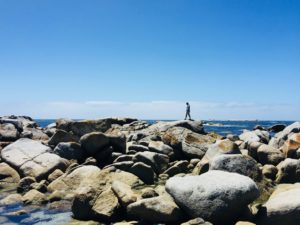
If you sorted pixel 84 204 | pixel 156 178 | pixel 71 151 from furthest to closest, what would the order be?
pixel 71 151, pixel 156 178, pixel 84 204

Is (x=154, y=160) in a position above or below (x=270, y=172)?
above

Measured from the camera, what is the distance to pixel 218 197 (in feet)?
33.6

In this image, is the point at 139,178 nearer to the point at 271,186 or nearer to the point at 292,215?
the point at 271,186

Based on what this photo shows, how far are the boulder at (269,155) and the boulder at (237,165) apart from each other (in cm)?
506

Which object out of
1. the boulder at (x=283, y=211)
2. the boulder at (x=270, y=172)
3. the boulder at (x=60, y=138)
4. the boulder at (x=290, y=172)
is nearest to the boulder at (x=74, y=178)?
the boulder at (x=60, y=138)

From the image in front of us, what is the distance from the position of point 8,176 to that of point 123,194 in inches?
A: 351

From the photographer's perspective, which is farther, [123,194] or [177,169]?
[177,169]

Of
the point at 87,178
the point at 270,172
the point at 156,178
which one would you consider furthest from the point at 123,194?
the point at 270,172

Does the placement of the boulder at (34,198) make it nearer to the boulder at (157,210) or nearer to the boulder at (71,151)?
the boulder at (157,210)

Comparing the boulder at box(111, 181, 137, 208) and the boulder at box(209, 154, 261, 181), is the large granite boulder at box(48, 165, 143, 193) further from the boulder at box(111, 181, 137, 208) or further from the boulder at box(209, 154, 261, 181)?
the boulder at box(209, 154, 261, 181)

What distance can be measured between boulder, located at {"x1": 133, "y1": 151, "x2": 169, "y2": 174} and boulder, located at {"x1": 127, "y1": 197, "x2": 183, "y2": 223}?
629cm

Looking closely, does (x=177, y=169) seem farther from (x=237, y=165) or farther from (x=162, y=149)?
(x=237, y=165)

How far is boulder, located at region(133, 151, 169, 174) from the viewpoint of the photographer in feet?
56.7

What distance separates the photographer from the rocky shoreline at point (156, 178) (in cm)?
1031
